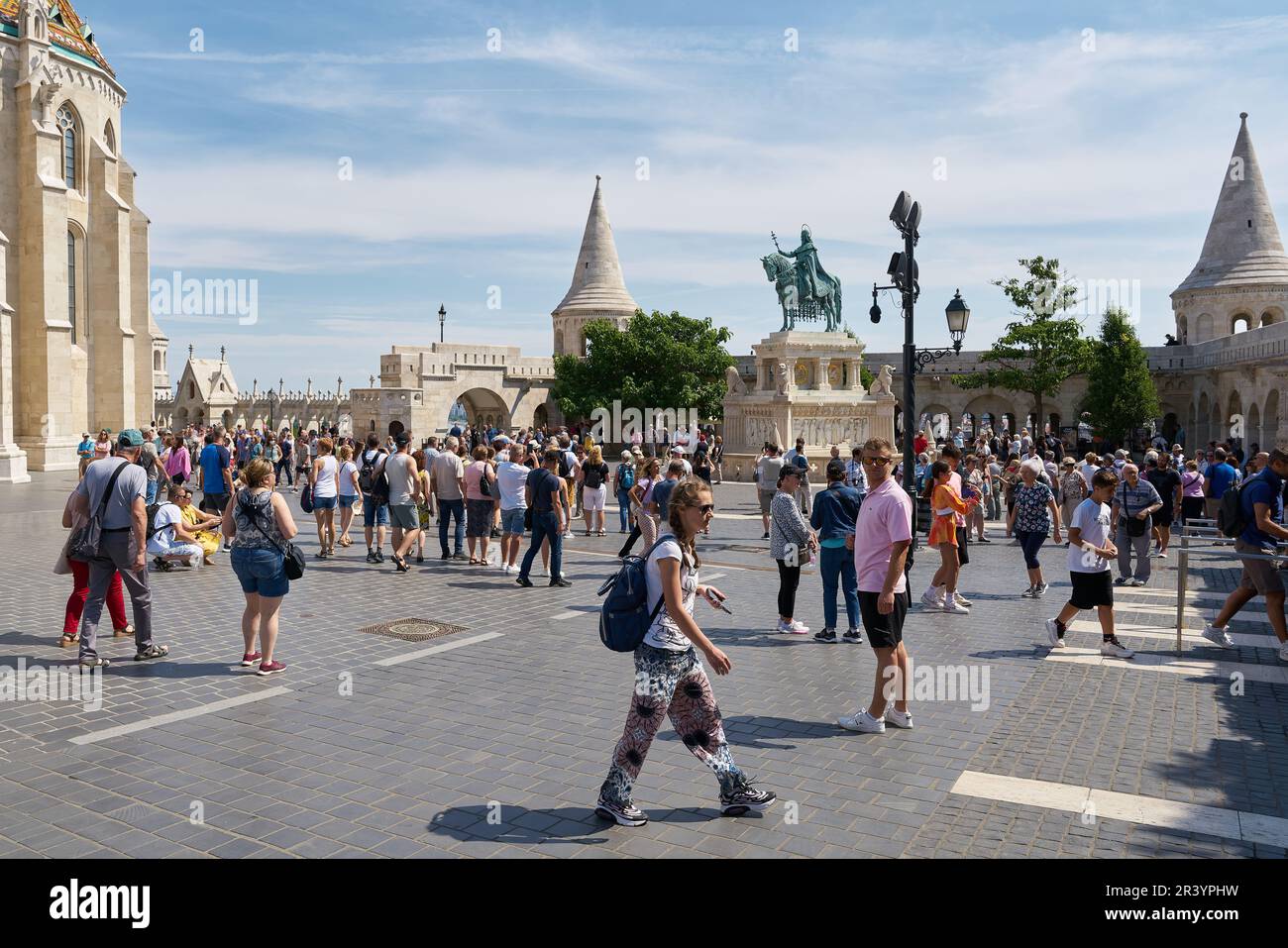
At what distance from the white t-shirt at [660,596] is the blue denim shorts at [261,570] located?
11.7ft

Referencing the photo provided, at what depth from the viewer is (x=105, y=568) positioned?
25.5 feet

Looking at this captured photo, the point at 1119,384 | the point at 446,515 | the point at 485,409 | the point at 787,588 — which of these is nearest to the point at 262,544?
the point at 787,588

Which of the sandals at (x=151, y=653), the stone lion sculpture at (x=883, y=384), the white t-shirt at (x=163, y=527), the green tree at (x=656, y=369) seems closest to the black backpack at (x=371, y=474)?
the white t-shirt at (x=163, y=527)

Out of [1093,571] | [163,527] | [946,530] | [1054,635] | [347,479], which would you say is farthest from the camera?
[347,479]

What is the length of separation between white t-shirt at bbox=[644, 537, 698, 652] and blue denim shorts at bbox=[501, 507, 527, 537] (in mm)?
7965

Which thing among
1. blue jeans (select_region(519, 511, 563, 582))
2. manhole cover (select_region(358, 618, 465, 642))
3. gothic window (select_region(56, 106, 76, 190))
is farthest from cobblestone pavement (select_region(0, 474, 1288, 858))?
gothic window (select_region(56, 106, 76, 190))

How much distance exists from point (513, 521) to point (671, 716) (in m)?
7.99

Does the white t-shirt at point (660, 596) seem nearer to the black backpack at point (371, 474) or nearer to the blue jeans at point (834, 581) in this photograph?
the blue jeans at point (834, 581)

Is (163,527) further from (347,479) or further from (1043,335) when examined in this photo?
(1043,335)

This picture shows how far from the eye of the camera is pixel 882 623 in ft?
20.6

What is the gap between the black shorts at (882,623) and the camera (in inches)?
247

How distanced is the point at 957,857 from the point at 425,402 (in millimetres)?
52785
